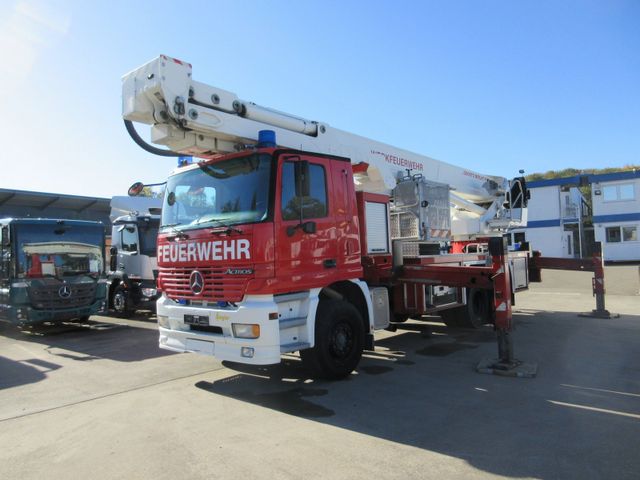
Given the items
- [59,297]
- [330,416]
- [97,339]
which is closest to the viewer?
[330,416]

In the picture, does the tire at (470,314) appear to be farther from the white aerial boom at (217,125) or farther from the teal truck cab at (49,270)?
the teal truck cab at (49,270)

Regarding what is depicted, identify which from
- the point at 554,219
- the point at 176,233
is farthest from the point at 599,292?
the point at 554,219

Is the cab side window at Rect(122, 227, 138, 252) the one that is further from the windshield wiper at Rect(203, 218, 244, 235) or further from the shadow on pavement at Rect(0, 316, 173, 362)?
the windshield wiper at Rect(203, 218, 244, 235)

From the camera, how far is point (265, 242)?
17.0 ft

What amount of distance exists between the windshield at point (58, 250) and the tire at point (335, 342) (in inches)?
300

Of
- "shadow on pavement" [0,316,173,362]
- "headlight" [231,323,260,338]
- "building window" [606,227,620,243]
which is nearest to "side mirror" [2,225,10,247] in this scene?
"shadow on pavement" [0,316,173,362]

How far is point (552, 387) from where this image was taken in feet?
18.1

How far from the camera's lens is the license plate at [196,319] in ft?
18.0

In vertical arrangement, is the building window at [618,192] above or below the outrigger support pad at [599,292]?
above

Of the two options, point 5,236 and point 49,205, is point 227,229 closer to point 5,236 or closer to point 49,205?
point 5,236

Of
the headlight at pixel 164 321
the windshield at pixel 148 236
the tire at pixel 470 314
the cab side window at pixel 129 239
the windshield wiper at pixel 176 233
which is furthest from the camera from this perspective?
the cab side window at pixel 129 239

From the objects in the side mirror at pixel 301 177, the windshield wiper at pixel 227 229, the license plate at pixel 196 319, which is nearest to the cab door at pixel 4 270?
the license plate at pixel 196 319

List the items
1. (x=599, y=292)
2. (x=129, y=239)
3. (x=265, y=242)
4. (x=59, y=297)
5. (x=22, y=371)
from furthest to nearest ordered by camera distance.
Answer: (x=129, y=239), (x=599, y=292), (x=59, y=297), (x=22, y=371), (x=265, y=242)

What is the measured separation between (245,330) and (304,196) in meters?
1.73
